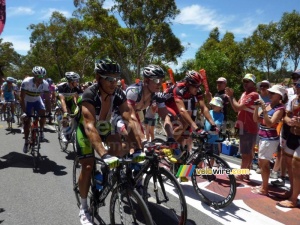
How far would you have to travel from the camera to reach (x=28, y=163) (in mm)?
6773

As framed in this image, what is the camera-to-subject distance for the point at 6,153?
759cm

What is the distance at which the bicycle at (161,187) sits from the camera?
3.38 metres

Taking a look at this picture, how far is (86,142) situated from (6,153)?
509 cm

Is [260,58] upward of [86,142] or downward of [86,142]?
upward

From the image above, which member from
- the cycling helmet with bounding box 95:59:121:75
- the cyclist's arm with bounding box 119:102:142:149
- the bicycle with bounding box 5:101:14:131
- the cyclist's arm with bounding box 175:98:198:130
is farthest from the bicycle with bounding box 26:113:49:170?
the bicycle with bounding box 5:101:14:131

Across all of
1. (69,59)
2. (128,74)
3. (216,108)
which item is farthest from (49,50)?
(216,108)

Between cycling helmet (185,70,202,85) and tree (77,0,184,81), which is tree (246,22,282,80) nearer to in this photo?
tree (77,0,184,81)

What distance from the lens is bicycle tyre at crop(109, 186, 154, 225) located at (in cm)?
288

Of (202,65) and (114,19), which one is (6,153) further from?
(114,19)

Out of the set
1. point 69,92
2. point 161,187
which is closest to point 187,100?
point 161,187

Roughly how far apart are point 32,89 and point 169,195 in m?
5.04

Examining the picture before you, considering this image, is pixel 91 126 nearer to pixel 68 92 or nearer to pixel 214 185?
pixel 214 185

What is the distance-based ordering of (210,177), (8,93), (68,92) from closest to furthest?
1. (210,177)
2. (68,92)
3. (8,93)

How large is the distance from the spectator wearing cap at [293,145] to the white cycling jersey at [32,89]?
5823mm
